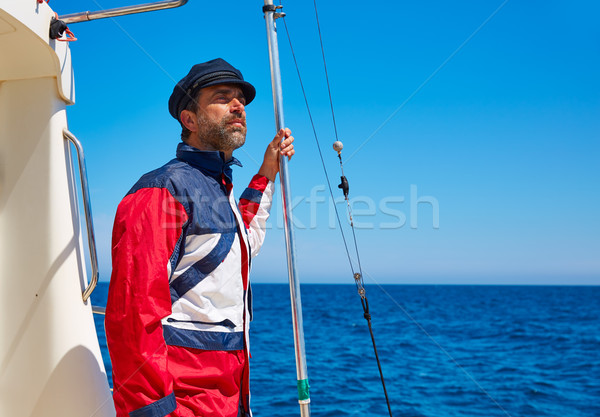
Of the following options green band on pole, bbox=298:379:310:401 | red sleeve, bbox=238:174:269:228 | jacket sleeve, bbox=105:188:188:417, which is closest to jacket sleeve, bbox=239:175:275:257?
red sleeve, bbox=238:174:269:228

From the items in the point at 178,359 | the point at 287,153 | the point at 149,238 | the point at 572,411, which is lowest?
the point at 572,411

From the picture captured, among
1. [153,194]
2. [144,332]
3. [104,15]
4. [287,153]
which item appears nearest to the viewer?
[144,332]

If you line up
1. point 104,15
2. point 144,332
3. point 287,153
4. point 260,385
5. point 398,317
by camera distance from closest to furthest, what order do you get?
point 144,332 → point 104,15 → point 287,153 → point 260,385 → point 398,317

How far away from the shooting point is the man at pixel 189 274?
1.46 metres

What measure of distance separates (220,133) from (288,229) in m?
0.45

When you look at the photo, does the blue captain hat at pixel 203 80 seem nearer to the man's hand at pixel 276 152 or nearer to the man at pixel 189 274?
the man at pixel 189 274

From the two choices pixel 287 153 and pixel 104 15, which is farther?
pixel 287 153

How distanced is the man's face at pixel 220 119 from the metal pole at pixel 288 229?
253 mm

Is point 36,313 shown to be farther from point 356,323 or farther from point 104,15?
point 356,323

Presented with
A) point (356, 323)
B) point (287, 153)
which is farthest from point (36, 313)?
point (356, 323)

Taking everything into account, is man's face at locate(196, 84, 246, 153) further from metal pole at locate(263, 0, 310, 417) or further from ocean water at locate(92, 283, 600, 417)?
ocean water at locate(92, 283, 600, 417)

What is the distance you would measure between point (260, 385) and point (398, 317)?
27254mm

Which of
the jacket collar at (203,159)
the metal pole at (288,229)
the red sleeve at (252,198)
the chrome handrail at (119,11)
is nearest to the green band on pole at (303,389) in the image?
the metal pole at (288,229)

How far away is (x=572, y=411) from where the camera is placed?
12438 mm
